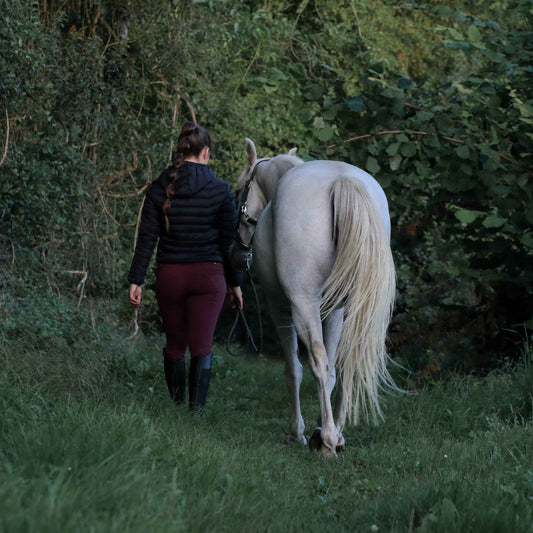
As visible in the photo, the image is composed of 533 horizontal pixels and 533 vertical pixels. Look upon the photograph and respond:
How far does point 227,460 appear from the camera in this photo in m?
3.74

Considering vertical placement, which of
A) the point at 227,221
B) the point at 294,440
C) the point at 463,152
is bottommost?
the point at 294,440

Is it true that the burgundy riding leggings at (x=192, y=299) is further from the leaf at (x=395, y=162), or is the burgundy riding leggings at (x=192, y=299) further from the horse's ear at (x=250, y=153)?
the leaf at (x=395, y=162)

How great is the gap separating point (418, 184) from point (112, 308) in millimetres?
4271

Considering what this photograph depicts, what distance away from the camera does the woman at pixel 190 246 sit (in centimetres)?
535

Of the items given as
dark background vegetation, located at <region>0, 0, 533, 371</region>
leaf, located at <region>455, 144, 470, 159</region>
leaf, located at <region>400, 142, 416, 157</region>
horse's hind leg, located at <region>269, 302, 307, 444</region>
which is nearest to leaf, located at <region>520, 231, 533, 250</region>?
dark background vegetation, located at <region>0, 0, 533, 371</region>

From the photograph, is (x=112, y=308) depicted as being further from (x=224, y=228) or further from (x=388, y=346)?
(x=224, y=228)

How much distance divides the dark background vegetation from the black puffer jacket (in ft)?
4.68

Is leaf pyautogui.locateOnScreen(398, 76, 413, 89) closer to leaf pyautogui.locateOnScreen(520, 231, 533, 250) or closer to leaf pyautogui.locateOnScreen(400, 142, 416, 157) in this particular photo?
leaf pyautogui.locateOnScreen(400, 142, 416, 157)

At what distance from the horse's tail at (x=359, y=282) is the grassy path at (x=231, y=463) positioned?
1.89 ft

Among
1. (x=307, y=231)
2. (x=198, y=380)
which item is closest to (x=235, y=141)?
(x=198, y=380)

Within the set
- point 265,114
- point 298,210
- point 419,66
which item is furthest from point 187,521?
point 419,66

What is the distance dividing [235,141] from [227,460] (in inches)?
368

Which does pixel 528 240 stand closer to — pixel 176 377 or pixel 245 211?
pixel 245 211

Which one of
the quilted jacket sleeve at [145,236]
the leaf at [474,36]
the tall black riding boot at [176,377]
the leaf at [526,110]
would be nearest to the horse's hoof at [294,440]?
the tall black riding boot at [176,377]
